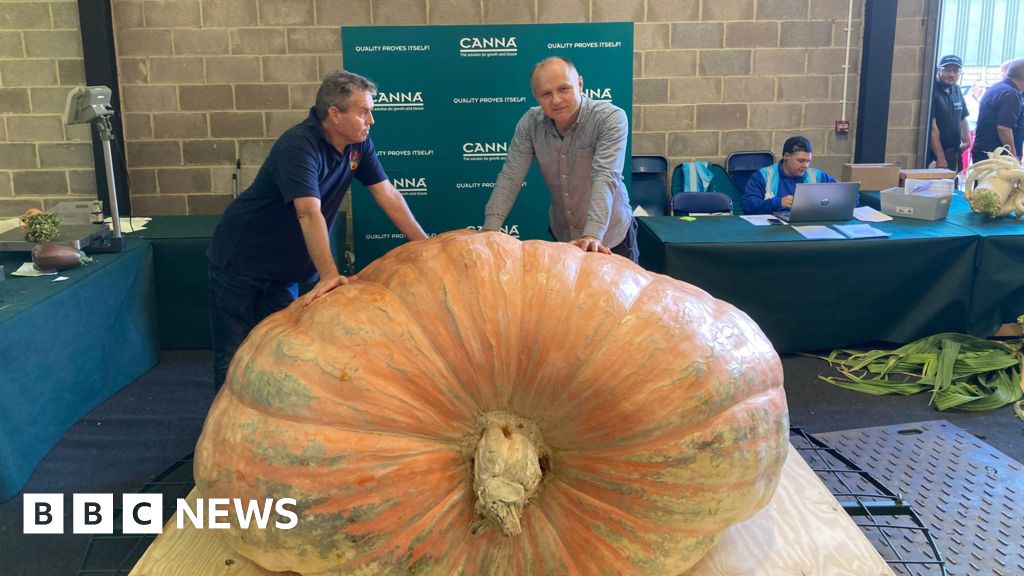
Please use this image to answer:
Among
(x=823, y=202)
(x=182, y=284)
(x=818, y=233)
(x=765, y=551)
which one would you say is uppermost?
(x=823, y=202)

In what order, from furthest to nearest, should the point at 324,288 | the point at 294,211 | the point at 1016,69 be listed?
the point at 1016,69
the point at 294,211
the point at 324,288

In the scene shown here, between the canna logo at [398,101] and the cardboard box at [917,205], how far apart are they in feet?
8.97

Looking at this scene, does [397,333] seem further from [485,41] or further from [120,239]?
[485,41]

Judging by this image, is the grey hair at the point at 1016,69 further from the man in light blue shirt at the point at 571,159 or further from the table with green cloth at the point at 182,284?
the table with green cloth at the point at 182,284

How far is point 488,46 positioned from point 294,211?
2.54m

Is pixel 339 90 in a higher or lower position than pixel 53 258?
higher

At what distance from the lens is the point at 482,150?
16.3 ft

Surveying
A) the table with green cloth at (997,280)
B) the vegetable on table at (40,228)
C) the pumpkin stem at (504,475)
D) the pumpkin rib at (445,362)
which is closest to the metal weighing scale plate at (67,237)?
the vegetable on table at (40,228)

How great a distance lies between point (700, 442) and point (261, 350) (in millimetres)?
708

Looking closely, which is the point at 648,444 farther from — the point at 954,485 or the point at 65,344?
the point at 65,344

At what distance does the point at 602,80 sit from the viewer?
16.2 feet

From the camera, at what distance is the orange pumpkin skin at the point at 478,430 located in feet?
3.96

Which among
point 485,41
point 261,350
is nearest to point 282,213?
point 261,350

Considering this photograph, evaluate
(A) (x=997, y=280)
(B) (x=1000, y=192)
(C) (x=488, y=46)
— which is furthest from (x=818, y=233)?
(C) (x=488, y=46)
